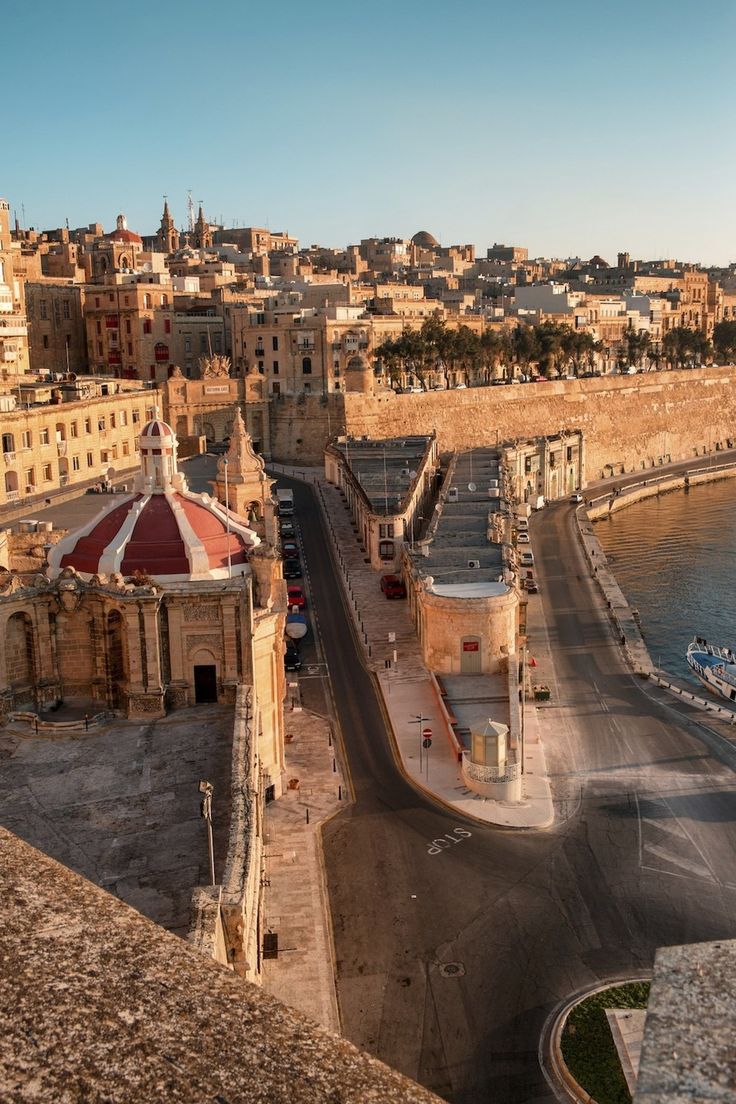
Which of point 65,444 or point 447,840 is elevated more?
point 65,444

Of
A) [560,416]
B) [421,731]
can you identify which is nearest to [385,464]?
[421,731]

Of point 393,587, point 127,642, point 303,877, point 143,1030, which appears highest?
point 143,1030

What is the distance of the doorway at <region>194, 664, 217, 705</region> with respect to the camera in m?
24.2

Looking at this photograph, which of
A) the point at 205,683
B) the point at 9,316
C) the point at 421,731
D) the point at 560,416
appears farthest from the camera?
the point at 560,416

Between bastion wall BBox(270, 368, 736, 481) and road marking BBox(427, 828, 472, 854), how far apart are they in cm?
5575

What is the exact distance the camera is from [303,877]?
77.9ft

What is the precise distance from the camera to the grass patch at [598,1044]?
1703 centimetres

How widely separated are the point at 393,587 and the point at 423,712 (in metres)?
14.4

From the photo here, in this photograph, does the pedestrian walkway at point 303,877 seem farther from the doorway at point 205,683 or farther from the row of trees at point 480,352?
the row of trees at point 480,352

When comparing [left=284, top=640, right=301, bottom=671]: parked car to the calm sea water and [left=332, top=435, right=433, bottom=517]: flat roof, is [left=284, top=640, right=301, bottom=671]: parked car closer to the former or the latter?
[left=332, top=435, right=433, bottom=517]: flat roof

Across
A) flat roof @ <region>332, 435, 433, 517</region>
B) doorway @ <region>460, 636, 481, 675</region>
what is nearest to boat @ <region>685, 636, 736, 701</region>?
doorway @ <region>460, 636, 481, 675</region>

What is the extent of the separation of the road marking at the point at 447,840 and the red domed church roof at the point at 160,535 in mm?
8448

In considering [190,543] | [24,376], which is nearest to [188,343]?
[24,376]

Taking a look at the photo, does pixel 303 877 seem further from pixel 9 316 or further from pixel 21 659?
pixel 9 316
